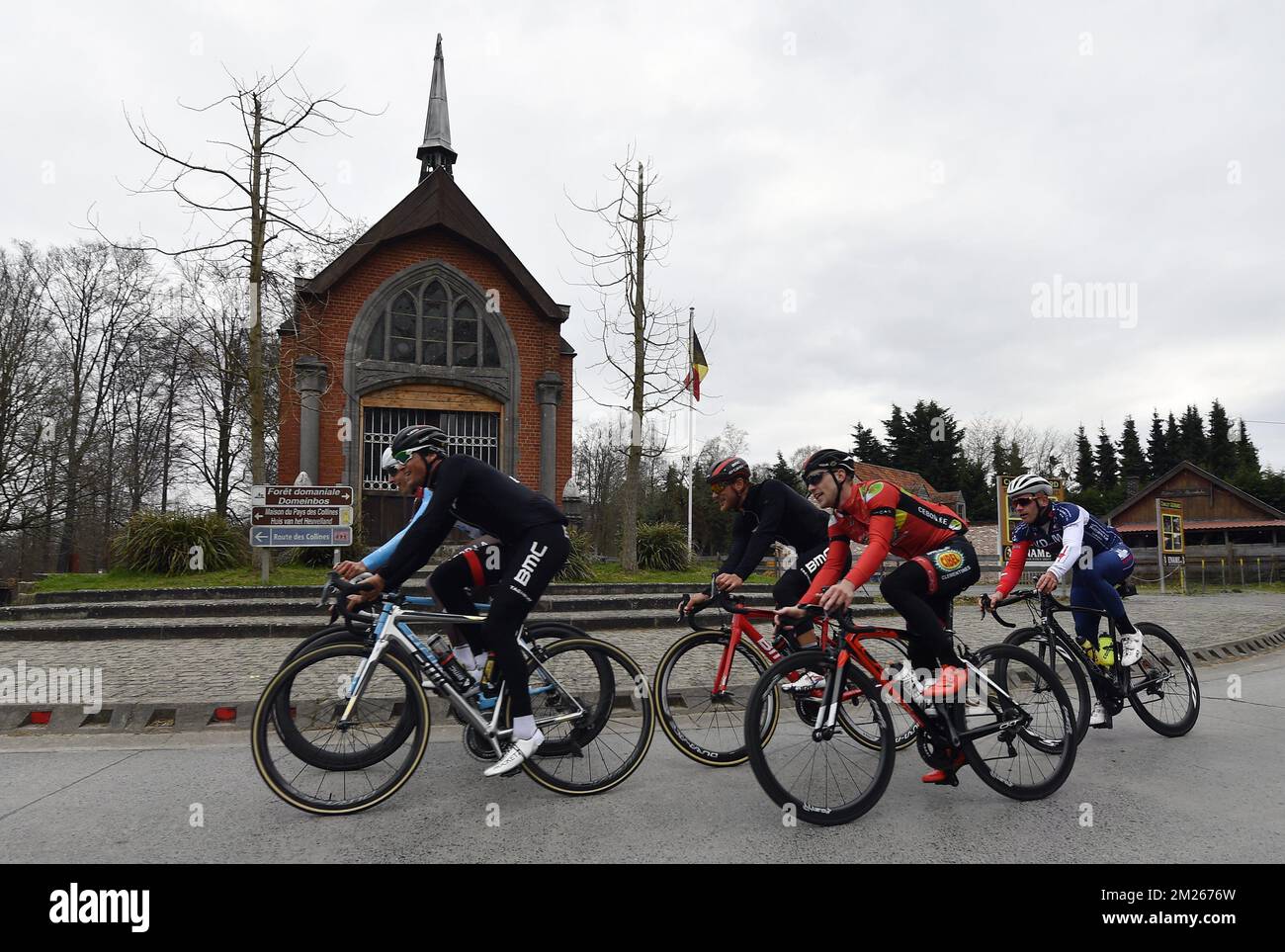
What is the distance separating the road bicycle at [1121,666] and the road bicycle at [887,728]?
3.52 feet

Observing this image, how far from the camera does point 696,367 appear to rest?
20.7 metres

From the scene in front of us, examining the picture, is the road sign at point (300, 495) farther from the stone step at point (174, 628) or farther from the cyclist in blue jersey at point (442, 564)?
the cyclist in blue jersey at point (442, 564)

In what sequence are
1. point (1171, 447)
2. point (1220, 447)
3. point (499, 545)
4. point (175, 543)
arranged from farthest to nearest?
point (1171, 447) → point (1220, 447) → point (175, 543) → point (499, 545)

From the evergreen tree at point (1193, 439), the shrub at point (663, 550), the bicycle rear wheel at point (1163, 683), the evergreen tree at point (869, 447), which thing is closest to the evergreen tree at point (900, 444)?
the evergreen tree at point (869, 447)

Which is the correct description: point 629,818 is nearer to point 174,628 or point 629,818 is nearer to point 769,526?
point 769,526

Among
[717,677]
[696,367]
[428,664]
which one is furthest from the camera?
[696,367]

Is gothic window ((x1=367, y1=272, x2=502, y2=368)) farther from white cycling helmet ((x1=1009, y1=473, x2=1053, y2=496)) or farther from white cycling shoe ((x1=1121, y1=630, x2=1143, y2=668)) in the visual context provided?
white cycling shoe ((x1=1121, y1=630, x2=1143, y2=668))

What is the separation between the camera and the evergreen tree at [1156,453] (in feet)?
241

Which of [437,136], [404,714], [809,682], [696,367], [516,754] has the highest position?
[437,136]

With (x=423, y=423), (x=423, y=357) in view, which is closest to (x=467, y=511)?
(x=423, y=423)

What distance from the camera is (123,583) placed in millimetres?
12742

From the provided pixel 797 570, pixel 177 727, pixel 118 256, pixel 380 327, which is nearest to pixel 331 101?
pixel 380 327

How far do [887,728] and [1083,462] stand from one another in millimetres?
88112
